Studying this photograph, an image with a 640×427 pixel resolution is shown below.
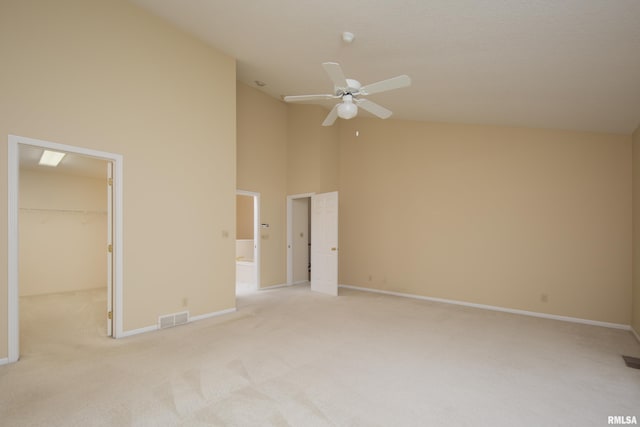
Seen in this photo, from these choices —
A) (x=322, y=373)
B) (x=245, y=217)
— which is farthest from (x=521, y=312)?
(x=245, y=217)

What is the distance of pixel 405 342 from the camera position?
12.6ft

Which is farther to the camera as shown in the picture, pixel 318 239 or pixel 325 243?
pixel 318 239

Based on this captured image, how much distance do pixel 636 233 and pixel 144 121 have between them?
6350 millimetres

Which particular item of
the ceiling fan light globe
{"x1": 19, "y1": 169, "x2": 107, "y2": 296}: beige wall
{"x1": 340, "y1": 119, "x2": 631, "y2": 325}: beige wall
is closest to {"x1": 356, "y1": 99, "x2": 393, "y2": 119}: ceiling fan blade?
the ceiling fan light globe

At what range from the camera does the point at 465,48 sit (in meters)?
3.21

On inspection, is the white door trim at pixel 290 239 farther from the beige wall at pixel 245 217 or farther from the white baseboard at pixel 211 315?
the beige wall at pixel 245 217

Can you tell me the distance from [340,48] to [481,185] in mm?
3336

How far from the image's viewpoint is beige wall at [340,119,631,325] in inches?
183

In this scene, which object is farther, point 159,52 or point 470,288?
point 470,288

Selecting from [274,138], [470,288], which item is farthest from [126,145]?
[470,288]

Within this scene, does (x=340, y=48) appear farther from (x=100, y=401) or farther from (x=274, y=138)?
(x=100, y=401)

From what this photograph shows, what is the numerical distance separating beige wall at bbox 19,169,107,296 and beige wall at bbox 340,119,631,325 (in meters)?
5.34

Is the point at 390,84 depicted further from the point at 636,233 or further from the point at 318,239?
the point at 318,239

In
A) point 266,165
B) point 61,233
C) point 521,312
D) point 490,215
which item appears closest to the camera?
point 521,312
